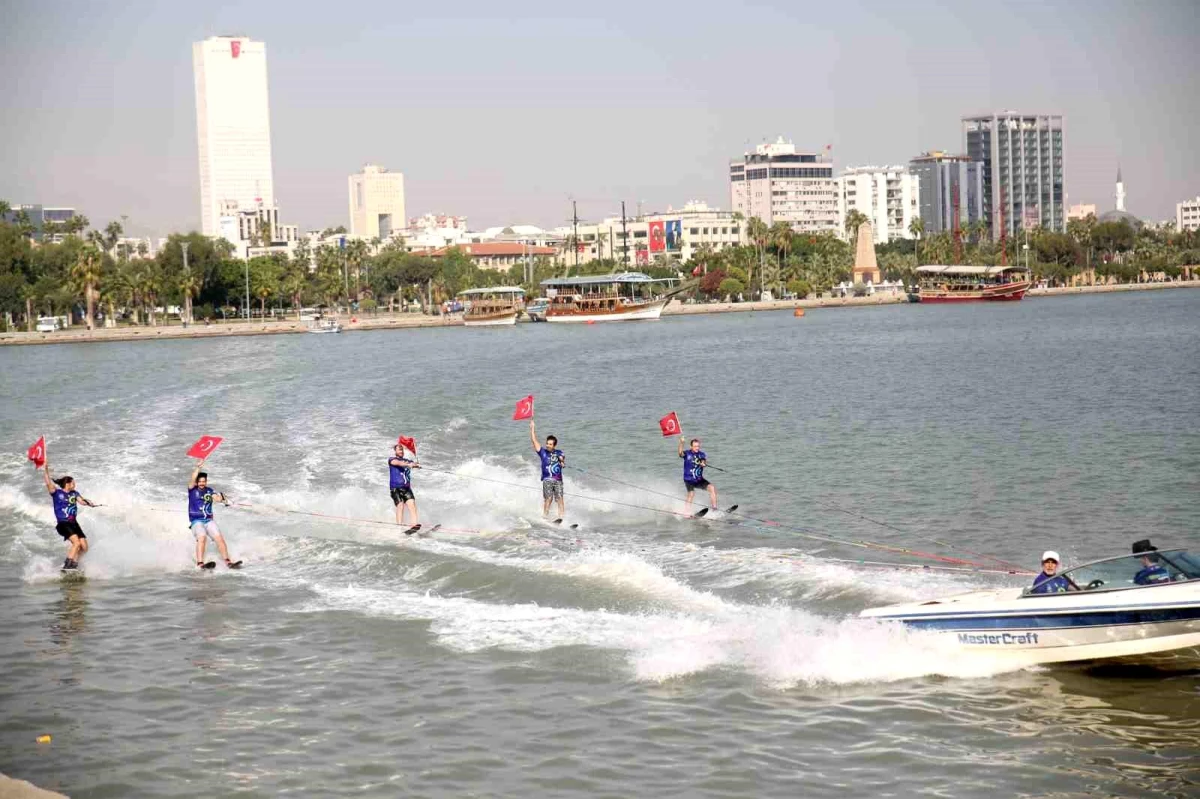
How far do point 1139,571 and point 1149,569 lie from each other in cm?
11

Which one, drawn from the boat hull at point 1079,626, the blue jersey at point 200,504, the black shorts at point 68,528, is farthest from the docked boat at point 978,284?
the boat hull at point 1079,626

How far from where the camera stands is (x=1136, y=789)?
1295 centimetres

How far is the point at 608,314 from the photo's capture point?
6137 inches

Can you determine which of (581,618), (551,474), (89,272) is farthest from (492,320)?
(581,618)

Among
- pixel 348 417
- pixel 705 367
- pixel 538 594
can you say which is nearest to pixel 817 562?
pixel 538 594

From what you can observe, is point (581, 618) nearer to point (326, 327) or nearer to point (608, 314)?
point (326, 327)

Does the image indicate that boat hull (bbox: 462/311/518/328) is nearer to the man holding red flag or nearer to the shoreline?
the shoreline

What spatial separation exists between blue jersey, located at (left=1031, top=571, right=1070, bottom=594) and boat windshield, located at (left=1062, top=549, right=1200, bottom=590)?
9cm

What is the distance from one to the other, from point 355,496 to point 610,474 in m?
7.26

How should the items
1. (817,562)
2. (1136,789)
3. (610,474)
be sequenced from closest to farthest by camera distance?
(1136,789) → (817,562) → (610,474)

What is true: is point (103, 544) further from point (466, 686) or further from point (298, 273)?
point (298, 273)

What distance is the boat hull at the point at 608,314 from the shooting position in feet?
511

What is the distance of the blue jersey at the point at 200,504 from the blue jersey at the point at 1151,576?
47.7 ft

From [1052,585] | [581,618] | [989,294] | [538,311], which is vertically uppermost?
[989,294]
